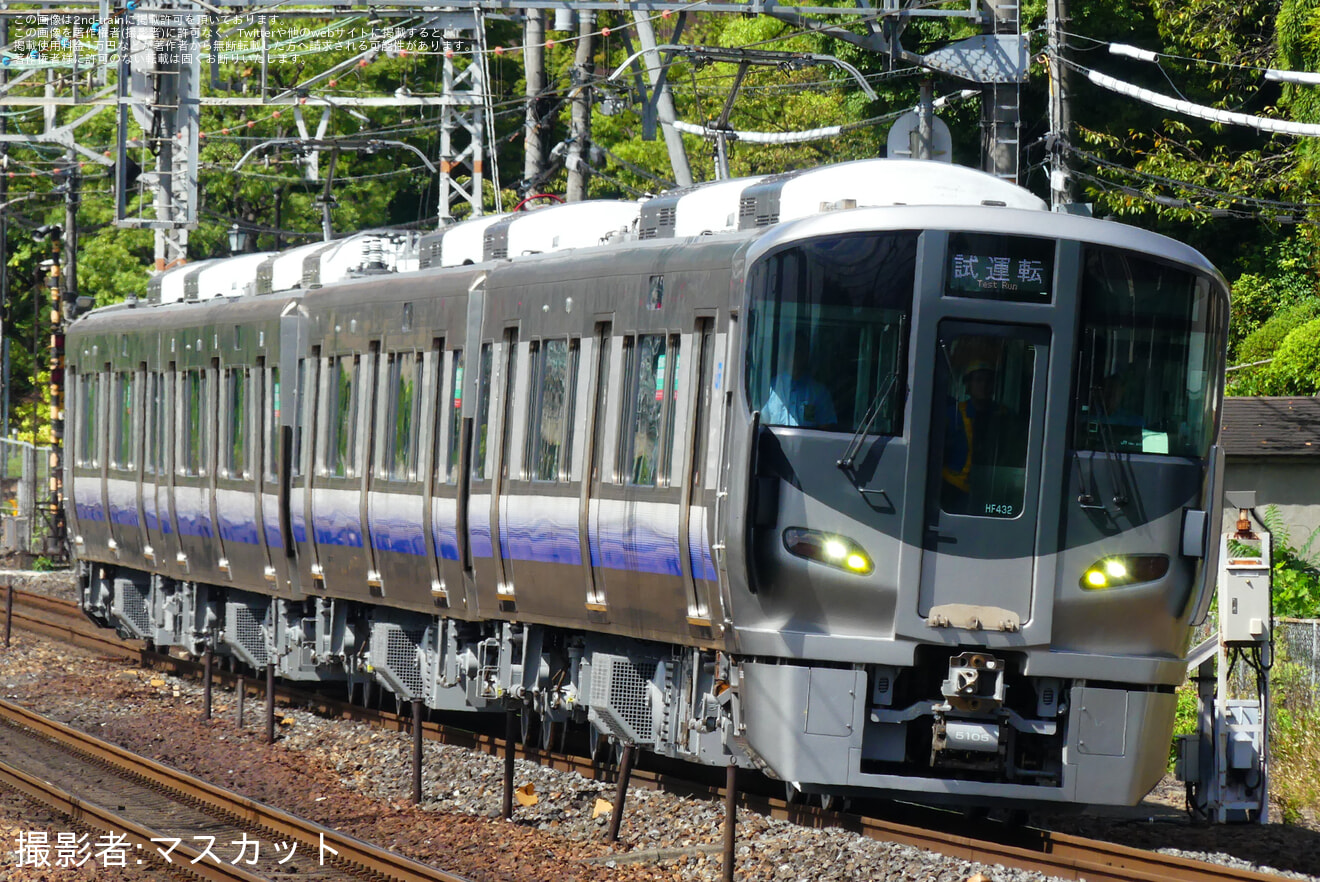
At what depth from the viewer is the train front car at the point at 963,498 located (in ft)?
33.8

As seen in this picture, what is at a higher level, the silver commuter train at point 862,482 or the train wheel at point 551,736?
the silver commuter train at point 862,482

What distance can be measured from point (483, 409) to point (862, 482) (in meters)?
4.46

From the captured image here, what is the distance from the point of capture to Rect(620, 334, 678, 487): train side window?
1172cm

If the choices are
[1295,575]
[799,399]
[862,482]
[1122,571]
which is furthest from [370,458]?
[1295,575]

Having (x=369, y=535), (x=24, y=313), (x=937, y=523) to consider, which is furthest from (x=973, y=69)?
(x=24, y=313)

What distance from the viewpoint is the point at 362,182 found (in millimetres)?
47438

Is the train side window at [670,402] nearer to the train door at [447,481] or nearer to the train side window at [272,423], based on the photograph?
the train door at [447,481]

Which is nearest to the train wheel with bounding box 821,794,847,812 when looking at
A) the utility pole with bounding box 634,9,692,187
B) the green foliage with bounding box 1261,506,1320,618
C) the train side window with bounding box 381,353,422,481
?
the train side window with bounding box 381,353,422,481

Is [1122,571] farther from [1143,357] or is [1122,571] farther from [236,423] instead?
[236,423]

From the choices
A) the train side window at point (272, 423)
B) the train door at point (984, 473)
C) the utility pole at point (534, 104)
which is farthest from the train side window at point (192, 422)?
the train door at point (984, 473)

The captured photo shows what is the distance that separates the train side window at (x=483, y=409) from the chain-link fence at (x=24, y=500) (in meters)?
23.2

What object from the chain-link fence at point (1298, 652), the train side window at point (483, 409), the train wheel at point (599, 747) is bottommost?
the train wheel at point (599, 747)

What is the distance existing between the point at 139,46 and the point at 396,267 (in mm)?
8340

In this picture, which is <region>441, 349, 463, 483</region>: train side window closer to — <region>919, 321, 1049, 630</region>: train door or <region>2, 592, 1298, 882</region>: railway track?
<region>2, 592, 1298, 882</region>: railway track
